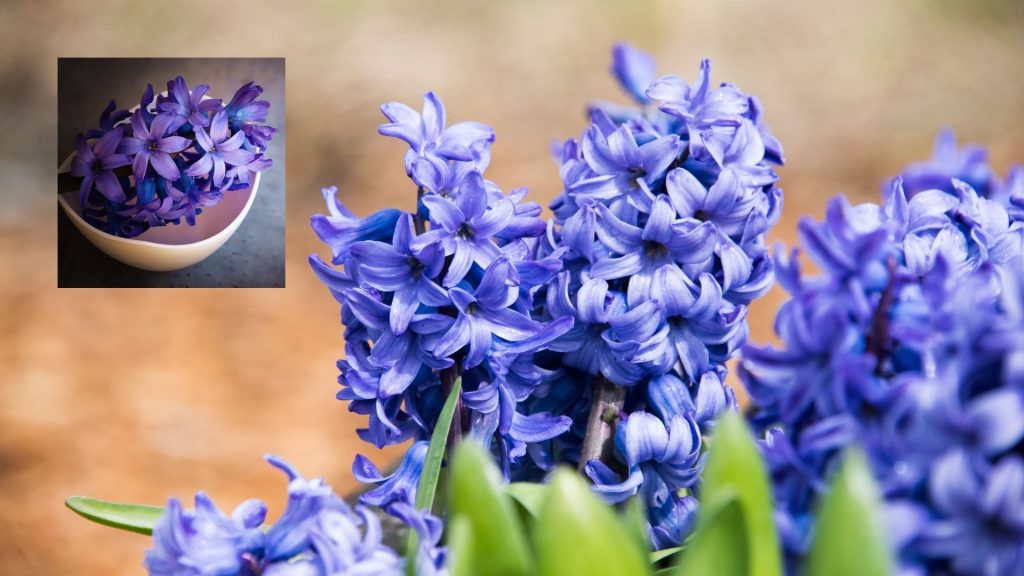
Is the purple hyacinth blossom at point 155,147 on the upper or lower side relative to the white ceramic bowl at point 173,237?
upper

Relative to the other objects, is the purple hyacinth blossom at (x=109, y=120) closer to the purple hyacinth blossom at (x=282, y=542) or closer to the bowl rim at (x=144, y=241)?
the bowl rim at (x=144, y=241)

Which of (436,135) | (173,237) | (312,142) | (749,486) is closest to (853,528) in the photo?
(749,486)

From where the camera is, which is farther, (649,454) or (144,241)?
(144,241)

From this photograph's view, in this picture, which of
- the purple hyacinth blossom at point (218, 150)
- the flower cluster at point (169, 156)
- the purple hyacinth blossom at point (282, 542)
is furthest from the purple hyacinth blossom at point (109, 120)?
the purple hyacinth blossom at point (282, 542)

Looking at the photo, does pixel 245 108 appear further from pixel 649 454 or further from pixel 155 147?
pixel 649 454

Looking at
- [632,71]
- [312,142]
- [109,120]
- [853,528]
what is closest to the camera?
[853,528]

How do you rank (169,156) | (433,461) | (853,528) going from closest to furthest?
(853,528)
(433,461)
(169,156)

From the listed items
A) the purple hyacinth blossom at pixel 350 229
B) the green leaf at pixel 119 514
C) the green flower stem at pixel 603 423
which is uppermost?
the purple hyacinth blossom at pixel 350 229

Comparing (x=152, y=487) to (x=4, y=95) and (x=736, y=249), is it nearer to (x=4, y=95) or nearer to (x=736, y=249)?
(x=4, y=95)
